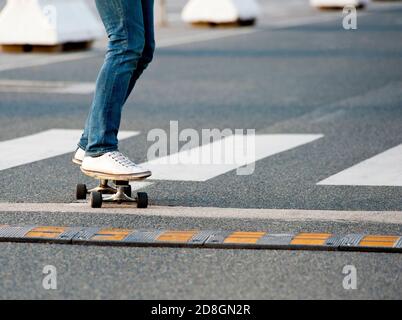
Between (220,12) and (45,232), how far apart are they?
1595 centimetres

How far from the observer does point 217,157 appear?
27.4 feet

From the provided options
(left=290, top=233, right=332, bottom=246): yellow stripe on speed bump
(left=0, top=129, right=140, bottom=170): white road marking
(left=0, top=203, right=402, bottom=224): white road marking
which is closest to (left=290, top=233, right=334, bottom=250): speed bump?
(left=290, top=233, right=332, bottom=246): yellow stripe on speed bump

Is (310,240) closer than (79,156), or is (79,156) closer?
(310,240)

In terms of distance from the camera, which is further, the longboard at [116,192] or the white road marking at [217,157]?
the white road marking at [217,157]

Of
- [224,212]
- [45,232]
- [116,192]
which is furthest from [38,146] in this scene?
[45,232]

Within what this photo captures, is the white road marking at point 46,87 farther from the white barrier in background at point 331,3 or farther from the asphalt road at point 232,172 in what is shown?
the white barrier in background at point 331,3

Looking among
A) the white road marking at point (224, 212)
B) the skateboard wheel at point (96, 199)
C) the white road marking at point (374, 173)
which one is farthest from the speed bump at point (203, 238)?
the white road marking at point (374, 173)

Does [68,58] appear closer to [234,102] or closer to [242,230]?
[234,102]

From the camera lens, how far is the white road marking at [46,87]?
40.2 ft

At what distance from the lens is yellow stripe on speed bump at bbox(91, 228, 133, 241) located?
5660 millimetres

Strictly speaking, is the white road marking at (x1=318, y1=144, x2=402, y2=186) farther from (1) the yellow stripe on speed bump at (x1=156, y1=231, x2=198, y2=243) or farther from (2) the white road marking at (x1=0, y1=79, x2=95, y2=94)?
(2) the white road marking at (x1=0, y1=79, x2=95, y2=94)

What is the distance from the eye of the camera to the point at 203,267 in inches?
204

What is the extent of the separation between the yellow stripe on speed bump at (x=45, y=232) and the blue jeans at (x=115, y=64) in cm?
72

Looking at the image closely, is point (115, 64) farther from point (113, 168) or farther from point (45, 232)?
point (45, 232)
